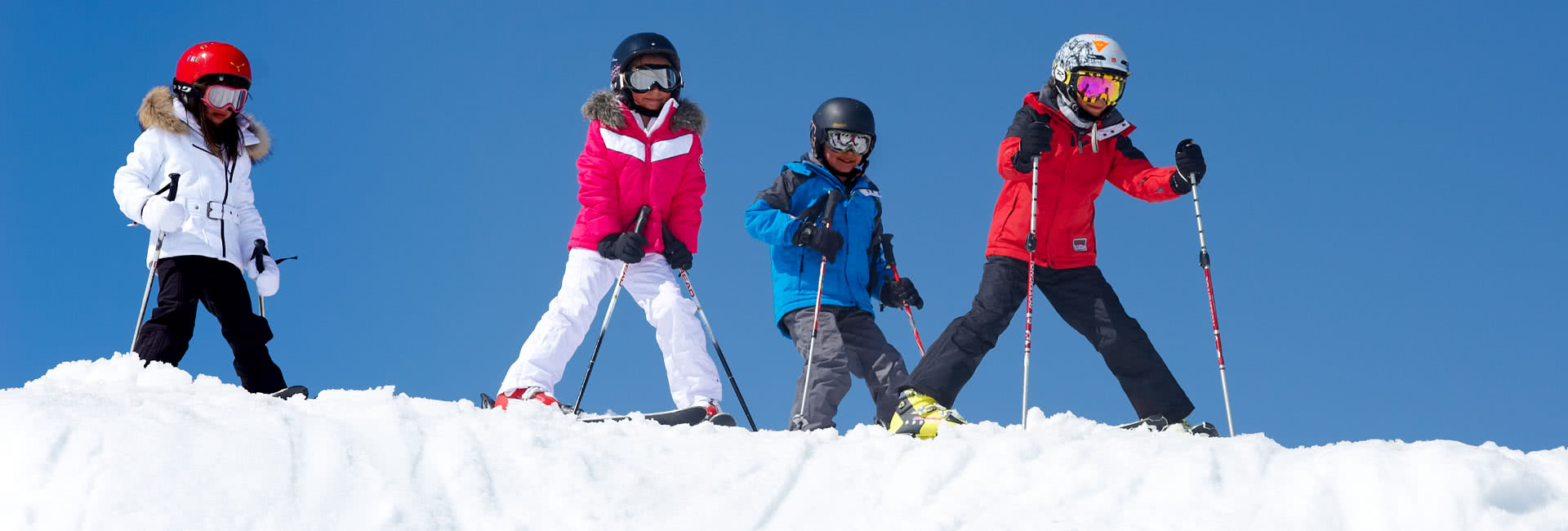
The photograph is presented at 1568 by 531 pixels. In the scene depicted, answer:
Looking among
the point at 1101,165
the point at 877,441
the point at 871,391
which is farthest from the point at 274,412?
the point at 1101,165

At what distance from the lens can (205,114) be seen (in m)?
8.80

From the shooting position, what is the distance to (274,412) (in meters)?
6.39

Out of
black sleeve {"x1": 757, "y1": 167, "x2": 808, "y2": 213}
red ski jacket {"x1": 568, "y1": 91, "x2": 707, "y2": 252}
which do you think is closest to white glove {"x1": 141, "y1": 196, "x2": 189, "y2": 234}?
red ski jacket {"x1": 568, "y1": 91, "x2": 707, "y2": 252}

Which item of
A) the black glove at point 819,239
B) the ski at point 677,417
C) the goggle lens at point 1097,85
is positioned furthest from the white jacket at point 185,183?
the goggle lens at point 1097,85

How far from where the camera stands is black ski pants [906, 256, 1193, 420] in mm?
7852

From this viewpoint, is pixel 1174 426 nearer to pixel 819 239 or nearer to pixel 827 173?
pixel 819 239

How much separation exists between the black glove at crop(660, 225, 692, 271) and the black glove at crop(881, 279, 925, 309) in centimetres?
139

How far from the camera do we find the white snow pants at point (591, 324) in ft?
28.6

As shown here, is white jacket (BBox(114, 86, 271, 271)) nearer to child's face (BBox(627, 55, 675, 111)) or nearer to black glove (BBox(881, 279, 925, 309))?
child's face (BBox(627, 55, 675, 111))

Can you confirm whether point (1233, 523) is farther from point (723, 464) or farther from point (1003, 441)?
point (723, 464)

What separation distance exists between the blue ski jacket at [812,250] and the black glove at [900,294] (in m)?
0.07

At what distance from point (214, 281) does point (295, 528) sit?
3.80 metres

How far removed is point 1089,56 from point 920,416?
2.34 m

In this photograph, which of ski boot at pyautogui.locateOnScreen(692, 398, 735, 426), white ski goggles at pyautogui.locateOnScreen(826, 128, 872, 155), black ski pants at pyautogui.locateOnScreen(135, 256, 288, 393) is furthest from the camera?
white ski goggles at pyautogui.locateOnScreen(826, 128, 872, 155)
